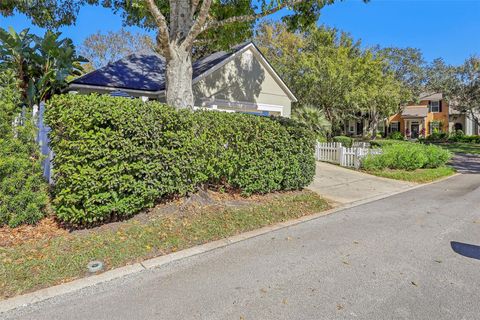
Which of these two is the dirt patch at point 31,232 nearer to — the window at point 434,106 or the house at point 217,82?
the house at point 217,82

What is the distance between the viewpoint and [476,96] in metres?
31.0

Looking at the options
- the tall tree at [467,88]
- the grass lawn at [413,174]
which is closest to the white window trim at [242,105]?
the grass lawn at [413,174]

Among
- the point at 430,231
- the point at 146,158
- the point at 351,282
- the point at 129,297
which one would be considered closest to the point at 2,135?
the point at 146,158

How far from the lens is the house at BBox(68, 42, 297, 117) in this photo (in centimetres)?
1243

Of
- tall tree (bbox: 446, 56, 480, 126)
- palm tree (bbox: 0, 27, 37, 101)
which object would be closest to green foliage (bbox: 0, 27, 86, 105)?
palm tree (bbox: 0, 27, 37, 101)

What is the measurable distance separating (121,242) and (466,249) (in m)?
5.31

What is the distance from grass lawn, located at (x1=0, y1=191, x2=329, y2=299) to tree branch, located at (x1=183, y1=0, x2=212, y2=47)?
3.64m

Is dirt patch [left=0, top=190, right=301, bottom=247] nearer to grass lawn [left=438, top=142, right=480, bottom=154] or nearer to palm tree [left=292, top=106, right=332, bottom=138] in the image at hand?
palm tree [left=292, top=106, right=332, bottom=138]

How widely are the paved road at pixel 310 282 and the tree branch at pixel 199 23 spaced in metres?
4.48

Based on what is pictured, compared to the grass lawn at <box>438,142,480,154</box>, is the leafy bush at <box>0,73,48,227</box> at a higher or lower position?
higher

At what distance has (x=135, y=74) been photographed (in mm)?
13938

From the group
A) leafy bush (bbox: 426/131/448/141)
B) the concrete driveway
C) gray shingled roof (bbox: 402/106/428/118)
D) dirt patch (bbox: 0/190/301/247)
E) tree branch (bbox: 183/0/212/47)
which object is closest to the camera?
dirt patch (bbox: 0/190/301/247)

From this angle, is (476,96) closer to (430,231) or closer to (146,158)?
(430,231)

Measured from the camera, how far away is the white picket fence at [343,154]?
13.2 m
